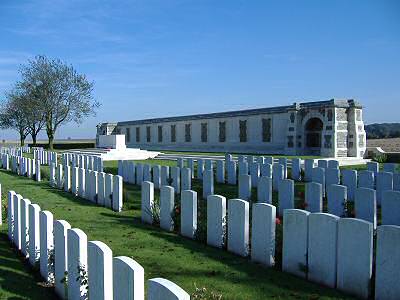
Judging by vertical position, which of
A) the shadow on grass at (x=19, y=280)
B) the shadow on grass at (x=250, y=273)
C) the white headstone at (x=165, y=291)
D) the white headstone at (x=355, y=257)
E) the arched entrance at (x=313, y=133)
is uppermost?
the arched entrance at (x=313, y=133)

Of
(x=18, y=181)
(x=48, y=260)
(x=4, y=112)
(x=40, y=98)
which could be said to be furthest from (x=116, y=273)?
(x=4, y=112)

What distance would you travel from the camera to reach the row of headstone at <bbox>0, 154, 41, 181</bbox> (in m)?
14.8

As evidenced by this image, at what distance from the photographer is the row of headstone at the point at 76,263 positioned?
2.75 m

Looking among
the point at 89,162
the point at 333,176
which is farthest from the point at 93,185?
the point at 89,162

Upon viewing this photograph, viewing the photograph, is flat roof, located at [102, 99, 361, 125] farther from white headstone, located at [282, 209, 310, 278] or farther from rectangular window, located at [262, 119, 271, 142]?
white headstone, located at [282, 209, 310, 278]

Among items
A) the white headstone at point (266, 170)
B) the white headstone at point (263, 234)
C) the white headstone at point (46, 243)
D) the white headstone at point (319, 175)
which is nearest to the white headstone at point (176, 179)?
the white headstone at point (266, 170)

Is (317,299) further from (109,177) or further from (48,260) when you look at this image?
(109,177)

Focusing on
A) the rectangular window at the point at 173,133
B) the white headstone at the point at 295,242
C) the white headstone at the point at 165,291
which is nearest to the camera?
the white headstone at the point at 165,291

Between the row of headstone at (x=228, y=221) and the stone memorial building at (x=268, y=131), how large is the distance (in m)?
23.3

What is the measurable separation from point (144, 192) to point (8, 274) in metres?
3.32

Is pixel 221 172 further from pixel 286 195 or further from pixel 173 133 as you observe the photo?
pixel 173 133

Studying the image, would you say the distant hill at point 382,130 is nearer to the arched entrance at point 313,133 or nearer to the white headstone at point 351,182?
the arched entrance at point 313,133

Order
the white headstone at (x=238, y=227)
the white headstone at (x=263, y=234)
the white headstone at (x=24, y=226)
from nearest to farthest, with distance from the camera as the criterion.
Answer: the white headstone at (x=263, y=234)
the white headstone at (x=24, y=226)
the white headstone at (x=238, y=227)

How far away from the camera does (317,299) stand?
426 cm
